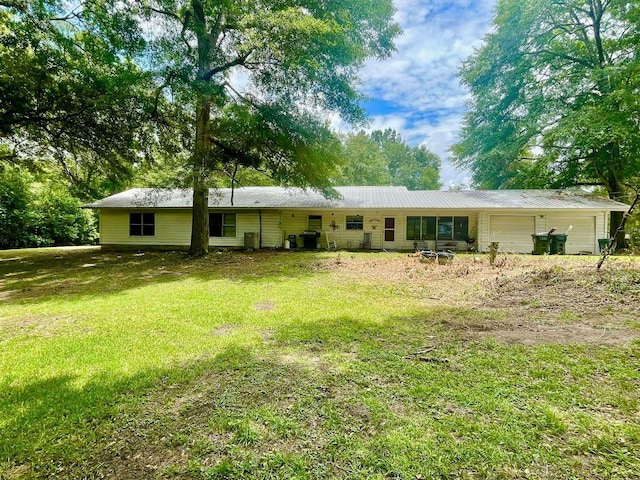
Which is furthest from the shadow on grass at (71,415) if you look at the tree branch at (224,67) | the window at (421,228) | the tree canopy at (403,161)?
the tree canopy at (403,161)

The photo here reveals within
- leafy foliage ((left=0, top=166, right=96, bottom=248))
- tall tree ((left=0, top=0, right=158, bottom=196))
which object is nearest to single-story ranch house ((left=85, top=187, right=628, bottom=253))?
tall tree ((left=0, top=0, right=158, bottom=196))

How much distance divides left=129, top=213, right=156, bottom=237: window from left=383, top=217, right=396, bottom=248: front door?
12596 mm

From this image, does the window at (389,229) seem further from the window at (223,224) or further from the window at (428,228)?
the window at (223,224)

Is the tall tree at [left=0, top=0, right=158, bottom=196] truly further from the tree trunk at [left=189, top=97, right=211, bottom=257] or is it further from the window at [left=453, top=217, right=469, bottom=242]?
the window at [left=453, top=217, right=469, bottom=242]

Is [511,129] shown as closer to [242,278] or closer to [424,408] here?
[242,278]

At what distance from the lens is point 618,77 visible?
15617 mm

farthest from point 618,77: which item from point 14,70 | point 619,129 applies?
point 14,70

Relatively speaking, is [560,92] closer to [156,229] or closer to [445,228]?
[445,228]

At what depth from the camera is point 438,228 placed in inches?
622

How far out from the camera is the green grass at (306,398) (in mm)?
1945

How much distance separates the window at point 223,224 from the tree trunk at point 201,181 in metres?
3.69

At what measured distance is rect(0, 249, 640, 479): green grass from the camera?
195 cm

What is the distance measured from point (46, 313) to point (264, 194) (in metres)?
13.4

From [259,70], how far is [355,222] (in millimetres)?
8537
